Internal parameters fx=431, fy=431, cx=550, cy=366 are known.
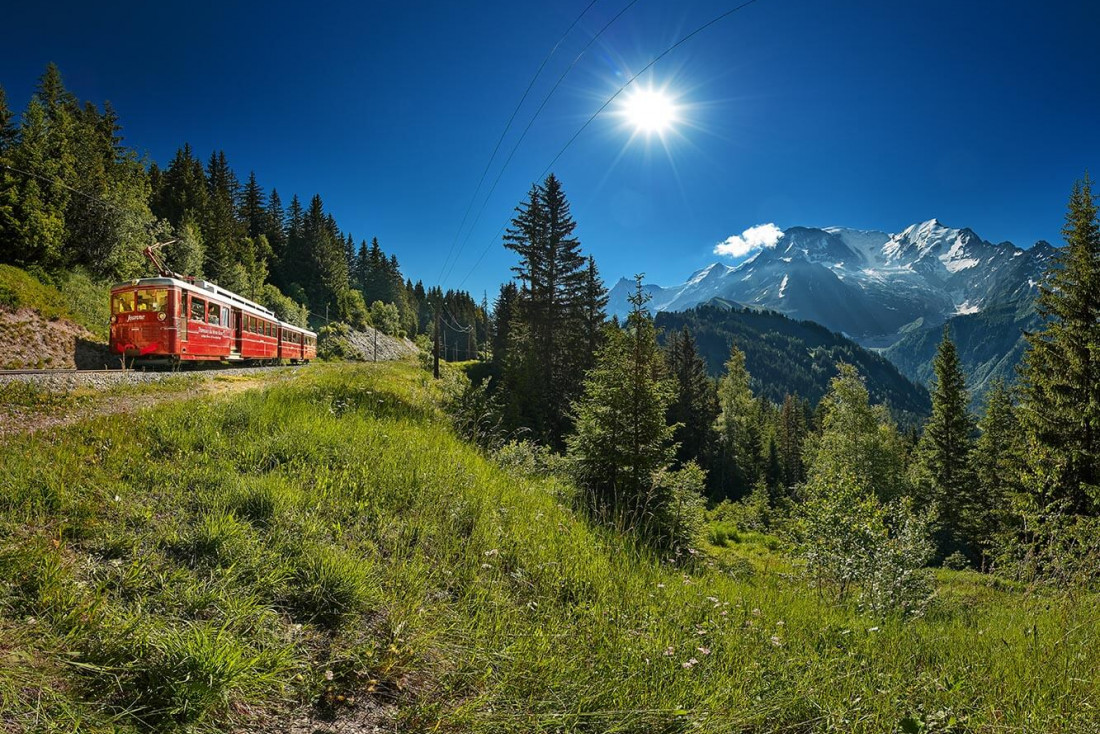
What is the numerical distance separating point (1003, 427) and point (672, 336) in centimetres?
3353

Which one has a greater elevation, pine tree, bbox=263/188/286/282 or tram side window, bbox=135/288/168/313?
pine tree, bbox=263/188/286/282

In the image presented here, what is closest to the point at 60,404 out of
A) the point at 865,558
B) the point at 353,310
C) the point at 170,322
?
the point at 170,322

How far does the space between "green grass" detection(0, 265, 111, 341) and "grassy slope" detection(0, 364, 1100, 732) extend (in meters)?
27.7

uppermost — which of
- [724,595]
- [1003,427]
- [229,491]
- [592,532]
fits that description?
[229,491]

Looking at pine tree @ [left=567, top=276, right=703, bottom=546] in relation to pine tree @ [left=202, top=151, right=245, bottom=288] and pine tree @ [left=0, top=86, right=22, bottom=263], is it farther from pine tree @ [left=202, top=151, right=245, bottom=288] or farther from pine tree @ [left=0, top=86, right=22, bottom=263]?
pine tree @ [left=202, top=151, right=245, bottom=288]

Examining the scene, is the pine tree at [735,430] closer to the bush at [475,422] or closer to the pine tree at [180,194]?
the bush at [475,422]

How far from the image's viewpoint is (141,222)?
112ft

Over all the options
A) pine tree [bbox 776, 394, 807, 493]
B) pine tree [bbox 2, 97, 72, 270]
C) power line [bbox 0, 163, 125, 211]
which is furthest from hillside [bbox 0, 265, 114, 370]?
pine tree [bbox 776, 394, 807, 493]

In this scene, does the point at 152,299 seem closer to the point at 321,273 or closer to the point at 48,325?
the point at 48,325

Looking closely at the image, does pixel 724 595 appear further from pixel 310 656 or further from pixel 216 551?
pixel 216 551

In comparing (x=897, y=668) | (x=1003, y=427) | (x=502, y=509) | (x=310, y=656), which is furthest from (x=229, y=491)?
(x=1003, y=427)

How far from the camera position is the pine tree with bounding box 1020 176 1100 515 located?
53.8ft

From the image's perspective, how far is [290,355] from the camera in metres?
34.1

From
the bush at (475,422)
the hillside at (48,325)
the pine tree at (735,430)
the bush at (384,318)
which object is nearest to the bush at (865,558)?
the bush at (475,422)
